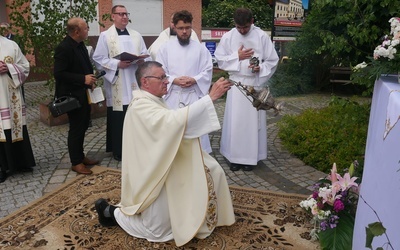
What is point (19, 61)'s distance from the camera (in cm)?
502

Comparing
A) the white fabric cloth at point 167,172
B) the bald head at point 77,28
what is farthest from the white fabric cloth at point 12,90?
the white fabric cloth at point 167,172

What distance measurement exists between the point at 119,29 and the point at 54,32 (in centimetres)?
225

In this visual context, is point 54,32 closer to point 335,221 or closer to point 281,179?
point 281,179

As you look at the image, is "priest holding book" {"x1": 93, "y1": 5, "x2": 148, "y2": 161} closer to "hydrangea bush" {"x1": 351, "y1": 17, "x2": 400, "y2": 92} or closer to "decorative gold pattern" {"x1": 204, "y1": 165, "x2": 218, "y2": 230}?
"decorative gold pattern" {"x1": 204, "y1": 165, "x2": 218, "y2": 230}

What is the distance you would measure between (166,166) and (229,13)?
725 inches

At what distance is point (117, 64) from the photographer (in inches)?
221

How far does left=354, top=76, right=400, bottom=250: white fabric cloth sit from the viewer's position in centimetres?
216

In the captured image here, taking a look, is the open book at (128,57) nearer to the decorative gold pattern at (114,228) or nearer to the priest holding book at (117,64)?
the priest holding book at (117,64)

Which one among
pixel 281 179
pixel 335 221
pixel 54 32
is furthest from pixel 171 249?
pixel 54 32

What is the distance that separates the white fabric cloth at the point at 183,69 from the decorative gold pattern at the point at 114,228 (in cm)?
136

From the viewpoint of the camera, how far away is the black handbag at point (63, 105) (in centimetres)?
482

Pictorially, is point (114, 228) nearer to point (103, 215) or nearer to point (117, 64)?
point (103, 215)

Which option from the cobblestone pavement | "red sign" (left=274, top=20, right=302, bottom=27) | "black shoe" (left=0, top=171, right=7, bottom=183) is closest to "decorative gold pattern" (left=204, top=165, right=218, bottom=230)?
the cobblestone pavement

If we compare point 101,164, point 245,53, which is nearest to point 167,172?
point 245,53
